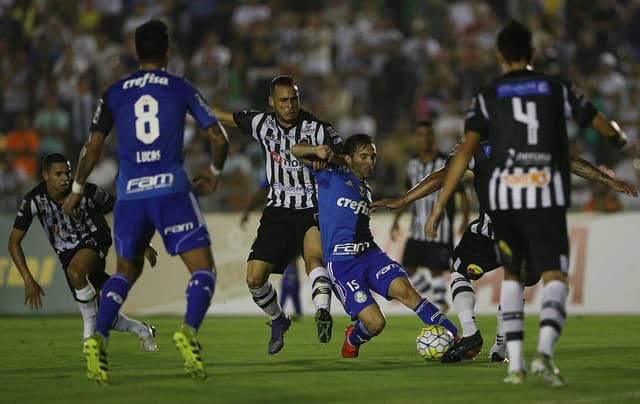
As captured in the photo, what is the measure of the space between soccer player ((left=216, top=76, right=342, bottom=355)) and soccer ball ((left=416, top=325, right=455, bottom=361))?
3.46 feet

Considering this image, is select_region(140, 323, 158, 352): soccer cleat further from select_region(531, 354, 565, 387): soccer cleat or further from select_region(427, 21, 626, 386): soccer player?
select_region(531, 354, 565, 387): soccer cleat

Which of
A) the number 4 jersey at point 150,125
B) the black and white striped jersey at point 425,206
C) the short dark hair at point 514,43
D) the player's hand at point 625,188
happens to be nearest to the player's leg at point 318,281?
the number 4 jersey at point 150,125

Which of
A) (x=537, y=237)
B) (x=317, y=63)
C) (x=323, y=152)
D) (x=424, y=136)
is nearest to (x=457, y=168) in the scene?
(x=537, y=237)

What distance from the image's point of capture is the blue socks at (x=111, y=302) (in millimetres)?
8102

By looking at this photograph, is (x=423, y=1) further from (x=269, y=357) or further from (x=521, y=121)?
(x=521, y=121)

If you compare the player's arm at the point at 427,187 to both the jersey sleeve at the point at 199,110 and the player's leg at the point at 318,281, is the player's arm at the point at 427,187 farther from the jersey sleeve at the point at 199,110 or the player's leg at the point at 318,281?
the jersey sleeve at the point at 199,110

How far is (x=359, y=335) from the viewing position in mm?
10062

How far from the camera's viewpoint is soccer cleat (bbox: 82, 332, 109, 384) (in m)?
7.91

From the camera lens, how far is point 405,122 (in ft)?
68.8

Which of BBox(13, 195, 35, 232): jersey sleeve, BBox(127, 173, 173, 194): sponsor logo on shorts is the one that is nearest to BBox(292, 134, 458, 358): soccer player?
BBox(127, 173, 173, 194): sponsor logo on shorts

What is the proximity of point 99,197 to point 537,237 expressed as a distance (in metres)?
4.51

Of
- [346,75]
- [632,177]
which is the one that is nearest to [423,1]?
[346,75]

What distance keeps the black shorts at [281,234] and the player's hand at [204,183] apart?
2358mm

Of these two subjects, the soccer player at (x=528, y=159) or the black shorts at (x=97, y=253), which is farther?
the black shorts at (x=97, y=253)
